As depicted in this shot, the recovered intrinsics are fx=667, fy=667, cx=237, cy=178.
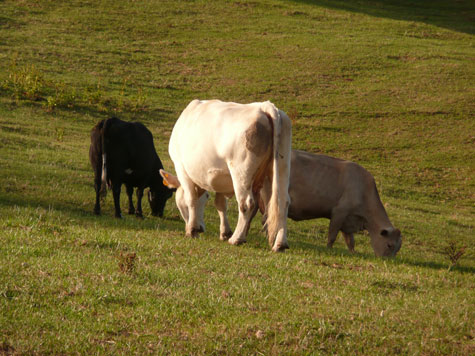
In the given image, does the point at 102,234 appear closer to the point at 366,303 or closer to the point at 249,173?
the point at 249,173

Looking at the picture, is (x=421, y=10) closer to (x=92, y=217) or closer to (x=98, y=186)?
(x=98, y=186)

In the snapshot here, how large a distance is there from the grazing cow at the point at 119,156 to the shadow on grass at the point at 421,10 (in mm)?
36401

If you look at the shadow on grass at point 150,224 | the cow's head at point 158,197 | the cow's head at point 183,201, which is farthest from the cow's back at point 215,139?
the cow's head at point 158,197

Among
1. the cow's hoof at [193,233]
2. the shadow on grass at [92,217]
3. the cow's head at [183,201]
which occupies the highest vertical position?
the cow's head at [183,201]

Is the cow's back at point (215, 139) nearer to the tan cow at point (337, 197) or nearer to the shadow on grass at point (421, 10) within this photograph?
the tan cow at point (337, 197)

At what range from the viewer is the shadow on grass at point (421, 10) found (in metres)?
48.5

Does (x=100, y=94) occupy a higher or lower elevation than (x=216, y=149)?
lower

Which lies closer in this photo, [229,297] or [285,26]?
[229,297]

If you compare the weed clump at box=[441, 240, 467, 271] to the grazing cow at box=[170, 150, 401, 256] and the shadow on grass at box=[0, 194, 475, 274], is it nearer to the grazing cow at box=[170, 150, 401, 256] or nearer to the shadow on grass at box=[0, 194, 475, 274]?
the shadow on grass at box=[0, 194, 475, 274]

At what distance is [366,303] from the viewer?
6.75 m

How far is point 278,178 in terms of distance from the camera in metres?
10.0

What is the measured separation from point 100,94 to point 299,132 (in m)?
9.14

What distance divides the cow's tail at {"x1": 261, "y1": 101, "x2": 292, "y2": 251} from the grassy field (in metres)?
0.44

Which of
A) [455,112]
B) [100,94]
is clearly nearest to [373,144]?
[455,112]
